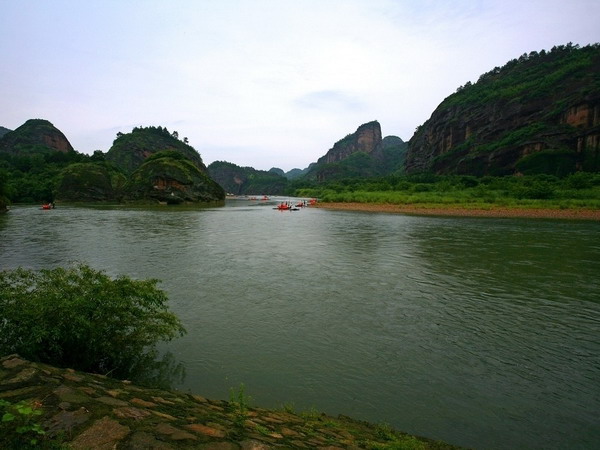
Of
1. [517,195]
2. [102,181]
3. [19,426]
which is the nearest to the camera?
[19,426]

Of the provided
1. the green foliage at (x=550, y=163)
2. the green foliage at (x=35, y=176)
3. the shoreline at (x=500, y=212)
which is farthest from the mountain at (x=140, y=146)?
the green foliage at (x=550, y=163)

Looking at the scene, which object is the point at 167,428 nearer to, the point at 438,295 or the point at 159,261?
the point at 438,295

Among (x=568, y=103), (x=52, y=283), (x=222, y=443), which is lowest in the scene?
(x=222, y=443)

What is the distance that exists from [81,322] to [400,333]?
23.4 feet

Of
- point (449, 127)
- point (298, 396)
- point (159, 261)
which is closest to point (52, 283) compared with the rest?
point (298, 396)

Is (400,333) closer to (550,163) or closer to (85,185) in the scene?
(85,185)

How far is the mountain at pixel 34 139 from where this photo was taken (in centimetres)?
13566

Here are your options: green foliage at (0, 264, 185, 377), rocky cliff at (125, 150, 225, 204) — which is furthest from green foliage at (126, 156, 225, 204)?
green foliage at (0, 264, 185, 377)

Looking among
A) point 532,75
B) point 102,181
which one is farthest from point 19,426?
point 532,75

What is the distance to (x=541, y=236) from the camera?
89.5 feet

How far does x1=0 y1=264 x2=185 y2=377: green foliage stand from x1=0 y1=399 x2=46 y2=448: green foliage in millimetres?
2320

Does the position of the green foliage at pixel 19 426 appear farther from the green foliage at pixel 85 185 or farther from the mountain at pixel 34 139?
the mountain at pixel 34 139

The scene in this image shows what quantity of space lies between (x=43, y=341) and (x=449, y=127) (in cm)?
14566

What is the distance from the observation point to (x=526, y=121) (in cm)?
10106
